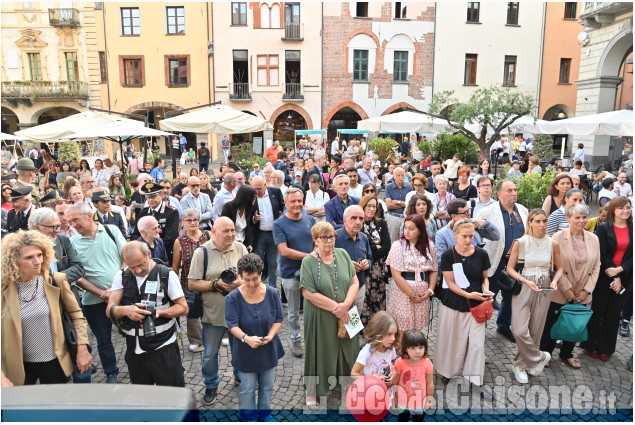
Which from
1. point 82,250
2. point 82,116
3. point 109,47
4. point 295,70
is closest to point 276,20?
point 295,70

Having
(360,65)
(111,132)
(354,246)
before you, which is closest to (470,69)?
(360,65)

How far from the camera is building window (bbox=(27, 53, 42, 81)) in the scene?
27.1m

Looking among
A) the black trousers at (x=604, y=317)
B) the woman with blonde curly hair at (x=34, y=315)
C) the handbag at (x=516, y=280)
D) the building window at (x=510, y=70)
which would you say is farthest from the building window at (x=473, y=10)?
the woman with blonde curly hair at (x=34, y=315)

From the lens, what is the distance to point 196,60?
89.0 ft

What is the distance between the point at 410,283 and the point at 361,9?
2591cm

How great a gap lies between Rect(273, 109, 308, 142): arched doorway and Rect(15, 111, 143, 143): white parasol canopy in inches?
697

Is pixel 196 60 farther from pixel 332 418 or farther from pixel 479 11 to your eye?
pixel 332 418

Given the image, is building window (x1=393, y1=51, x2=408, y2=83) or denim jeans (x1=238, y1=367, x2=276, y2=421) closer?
denim jeans (x1=238, y1=367, x2=276, y2=421)

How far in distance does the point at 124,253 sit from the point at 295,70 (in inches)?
1017

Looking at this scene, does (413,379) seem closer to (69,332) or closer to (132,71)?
(69,332)

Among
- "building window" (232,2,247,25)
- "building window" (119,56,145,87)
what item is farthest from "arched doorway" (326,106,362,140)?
"building window" (119,56,145,87)

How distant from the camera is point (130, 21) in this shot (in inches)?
1054

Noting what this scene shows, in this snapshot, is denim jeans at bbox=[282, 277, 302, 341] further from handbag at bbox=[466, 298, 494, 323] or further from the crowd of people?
handbag at bbox=[466, 298, 494, 323]

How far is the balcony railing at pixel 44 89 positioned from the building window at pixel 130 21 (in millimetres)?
4085
